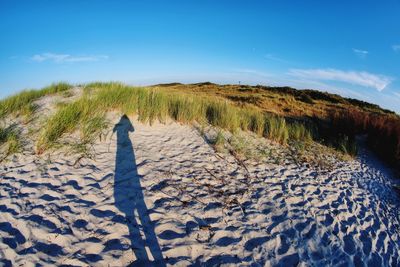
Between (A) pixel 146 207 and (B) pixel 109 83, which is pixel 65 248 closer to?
(A) pixel 146 207

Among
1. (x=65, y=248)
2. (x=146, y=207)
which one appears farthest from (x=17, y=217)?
(x=146, y=207)

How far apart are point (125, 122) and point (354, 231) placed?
5796 mm

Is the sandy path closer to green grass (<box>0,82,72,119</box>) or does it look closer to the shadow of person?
the shadow of person

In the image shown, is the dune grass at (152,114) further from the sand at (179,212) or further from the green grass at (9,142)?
the sand at (179,212)

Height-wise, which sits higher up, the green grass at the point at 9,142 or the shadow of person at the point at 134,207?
the green grass at the point at 9,142

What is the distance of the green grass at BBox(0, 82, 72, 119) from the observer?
740cm

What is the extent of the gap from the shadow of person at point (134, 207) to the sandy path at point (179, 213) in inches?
0.6

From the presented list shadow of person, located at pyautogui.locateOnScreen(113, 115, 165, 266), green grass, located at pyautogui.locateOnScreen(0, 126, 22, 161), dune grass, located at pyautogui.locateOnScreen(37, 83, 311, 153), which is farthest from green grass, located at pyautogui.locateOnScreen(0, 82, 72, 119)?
shadow of person, located at pyautogui.locateOnScreen(113, 115, 165, 266)

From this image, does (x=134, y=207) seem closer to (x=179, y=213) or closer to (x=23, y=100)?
(x=179, y=213)

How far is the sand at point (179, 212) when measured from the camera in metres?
3.71

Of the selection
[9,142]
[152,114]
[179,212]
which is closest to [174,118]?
[152,114]

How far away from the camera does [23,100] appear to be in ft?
26.9

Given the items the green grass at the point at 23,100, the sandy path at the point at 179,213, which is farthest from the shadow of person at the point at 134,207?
the green grass at the point at 23,100

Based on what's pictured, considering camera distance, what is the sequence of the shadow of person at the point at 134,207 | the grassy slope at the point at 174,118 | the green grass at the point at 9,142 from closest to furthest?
the shadow of person at the point at 134,207 → the green grass at the point at 9,142 → the grassy slope at the point at 174,118
